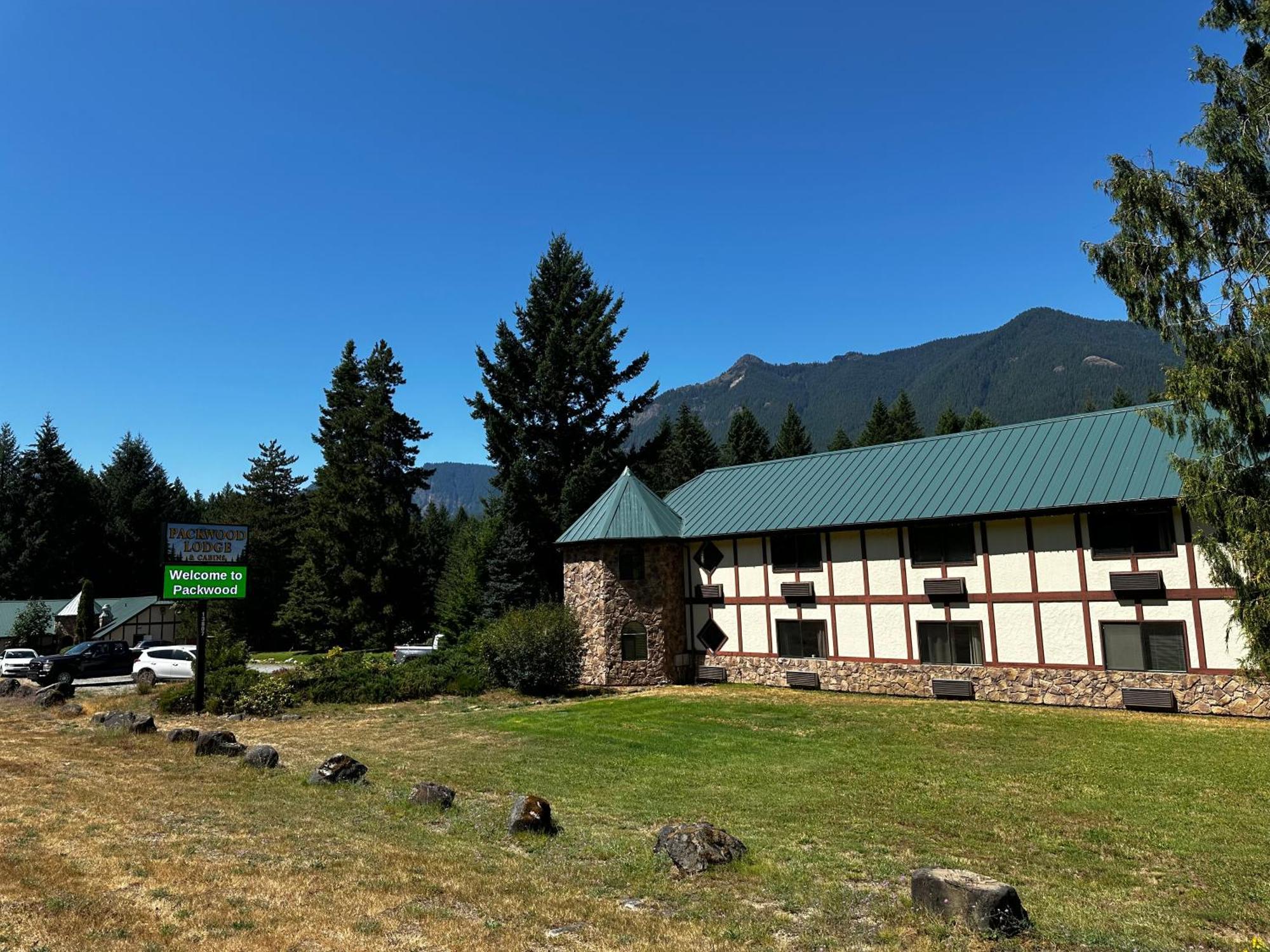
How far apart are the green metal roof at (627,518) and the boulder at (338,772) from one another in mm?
16648

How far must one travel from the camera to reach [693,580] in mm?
30609

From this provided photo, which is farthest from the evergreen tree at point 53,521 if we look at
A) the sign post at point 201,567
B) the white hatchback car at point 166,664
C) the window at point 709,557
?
the window at point 709,557

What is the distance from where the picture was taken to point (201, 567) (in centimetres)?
2448

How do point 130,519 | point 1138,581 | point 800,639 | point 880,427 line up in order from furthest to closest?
point 880,427
point 130,519
point 800,639
point 1138,581

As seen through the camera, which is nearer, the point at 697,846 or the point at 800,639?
the point at 697,846

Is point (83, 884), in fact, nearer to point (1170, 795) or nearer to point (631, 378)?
point (1170, 795)

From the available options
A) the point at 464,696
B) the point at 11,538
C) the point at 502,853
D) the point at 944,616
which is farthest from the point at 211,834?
the point at 11,538

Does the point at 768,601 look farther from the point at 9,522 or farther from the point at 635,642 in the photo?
the point at 9,522

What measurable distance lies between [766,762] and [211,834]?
957 cm

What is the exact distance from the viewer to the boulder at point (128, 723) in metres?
18.8

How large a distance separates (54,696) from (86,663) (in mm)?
11641

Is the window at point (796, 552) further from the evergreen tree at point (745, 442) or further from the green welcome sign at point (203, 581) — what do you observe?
the evergreen tree at point (745, 442)

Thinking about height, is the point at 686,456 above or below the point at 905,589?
above

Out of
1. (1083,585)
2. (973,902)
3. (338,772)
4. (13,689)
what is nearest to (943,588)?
(1083,585)
